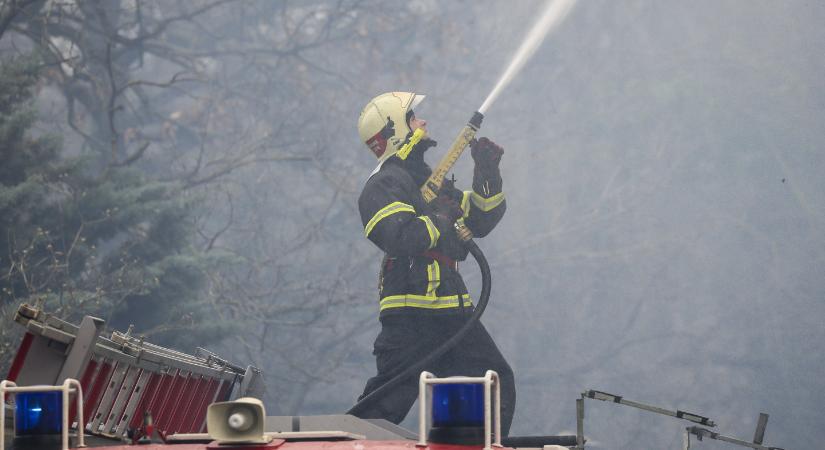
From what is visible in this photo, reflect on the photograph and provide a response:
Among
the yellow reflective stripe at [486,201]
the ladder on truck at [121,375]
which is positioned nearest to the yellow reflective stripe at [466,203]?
the yellow reflective stripe at [486,201]

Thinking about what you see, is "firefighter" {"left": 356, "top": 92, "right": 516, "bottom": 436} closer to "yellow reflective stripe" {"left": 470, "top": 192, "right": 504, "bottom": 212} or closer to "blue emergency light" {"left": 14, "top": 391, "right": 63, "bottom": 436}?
"yellow reflective stripe" {"left": 470, "top": 192, "right": 504, "bottom": 212}

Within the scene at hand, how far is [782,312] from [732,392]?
117 inches

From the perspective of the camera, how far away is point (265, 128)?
87.5ft

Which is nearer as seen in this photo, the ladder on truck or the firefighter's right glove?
the ladder on truck

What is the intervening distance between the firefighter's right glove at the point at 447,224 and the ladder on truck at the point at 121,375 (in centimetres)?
136

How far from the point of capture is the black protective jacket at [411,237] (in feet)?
22.3

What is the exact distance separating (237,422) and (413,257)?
11.6 feet

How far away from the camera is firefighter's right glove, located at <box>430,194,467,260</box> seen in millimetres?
7039

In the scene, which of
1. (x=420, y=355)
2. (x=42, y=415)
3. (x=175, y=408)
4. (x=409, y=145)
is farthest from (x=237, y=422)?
(x=409, y=145)

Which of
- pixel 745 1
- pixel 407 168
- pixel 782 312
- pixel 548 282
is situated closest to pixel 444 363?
pixel 407 168

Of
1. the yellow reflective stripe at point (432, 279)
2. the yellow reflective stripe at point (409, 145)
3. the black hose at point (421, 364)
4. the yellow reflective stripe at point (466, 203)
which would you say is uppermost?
the yellow reflective stripe at point (409, 145)

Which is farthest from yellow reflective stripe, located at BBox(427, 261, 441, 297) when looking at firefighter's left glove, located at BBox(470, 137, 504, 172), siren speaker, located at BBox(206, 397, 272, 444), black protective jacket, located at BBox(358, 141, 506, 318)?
siren speaker, located at BBox(206, 397, 272, 444)

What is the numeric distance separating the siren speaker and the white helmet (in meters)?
3.82

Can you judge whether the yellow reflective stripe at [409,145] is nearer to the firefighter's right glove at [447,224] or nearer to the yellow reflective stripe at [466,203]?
the firefighter's right glove at [447,224]
